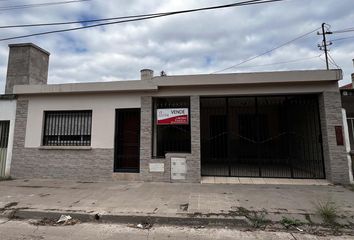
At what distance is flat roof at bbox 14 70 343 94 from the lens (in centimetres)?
762

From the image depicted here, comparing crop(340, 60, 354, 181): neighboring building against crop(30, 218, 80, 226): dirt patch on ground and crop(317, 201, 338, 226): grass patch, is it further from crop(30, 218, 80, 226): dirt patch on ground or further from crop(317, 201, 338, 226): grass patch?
crop(30, 218, 80, 226): dirt patch on ground

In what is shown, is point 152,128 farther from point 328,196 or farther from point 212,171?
point 328,196

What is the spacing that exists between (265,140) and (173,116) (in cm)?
360

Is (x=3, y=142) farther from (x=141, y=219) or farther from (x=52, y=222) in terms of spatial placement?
(x=141, y=219)

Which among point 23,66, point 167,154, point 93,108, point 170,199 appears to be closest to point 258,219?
point 170,199

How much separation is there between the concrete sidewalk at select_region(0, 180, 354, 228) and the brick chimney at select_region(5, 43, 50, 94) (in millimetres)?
4687

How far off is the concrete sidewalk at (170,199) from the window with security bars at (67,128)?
1.73 meters

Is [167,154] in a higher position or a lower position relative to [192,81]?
lower

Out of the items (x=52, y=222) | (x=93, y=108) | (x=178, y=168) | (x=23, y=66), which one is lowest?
(x=52, y=222)

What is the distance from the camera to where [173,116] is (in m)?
8.43

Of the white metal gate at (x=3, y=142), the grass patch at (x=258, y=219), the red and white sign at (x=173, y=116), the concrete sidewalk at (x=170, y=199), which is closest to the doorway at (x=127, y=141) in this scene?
the concrete sidewalk at (x=170, y=199)

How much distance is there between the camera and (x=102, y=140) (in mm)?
8578

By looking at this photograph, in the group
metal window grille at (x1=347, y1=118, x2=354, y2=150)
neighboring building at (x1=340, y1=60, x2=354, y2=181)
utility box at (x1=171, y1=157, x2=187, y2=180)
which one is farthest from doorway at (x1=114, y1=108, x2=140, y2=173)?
metal window grille at (x1=347, y1=118, x2=354, y2=150)

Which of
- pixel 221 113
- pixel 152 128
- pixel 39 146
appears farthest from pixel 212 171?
pixel 39 146
